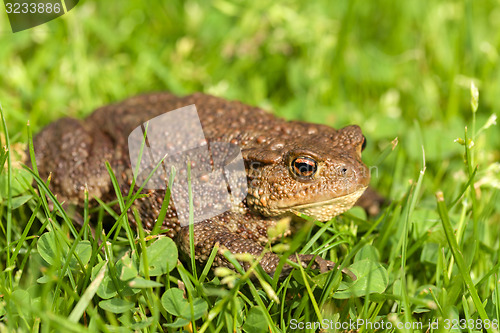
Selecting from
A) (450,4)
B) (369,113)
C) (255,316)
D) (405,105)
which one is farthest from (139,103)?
(450,4)

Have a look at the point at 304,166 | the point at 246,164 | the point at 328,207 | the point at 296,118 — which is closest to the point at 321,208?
the point at 328,207

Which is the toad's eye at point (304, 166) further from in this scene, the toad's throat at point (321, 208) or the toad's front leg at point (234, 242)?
the toad's front leg at point (234, 242)

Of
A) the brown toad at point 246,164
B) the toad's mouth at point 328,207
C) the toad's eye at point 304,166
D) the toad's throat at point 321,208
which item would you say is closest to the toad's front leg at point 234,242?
the brown toad at point 246,164

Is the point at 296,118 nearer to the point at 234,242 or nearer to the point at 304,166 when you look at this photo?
the point at 304,166

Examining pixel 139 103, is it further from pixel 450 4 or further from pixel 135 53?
pixel 450 4

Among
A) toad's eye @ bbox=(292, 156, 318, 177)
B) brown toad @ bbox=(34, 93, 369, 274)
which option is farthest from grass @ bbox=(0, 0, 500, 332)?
toad's eye @ bbox=(292, 156, 318, 177)

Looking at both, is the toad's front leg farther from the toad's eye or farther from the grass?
the toad's eye

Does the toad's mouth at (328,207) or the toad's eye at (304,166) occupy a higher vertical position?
the toad's eye at (304,166)
